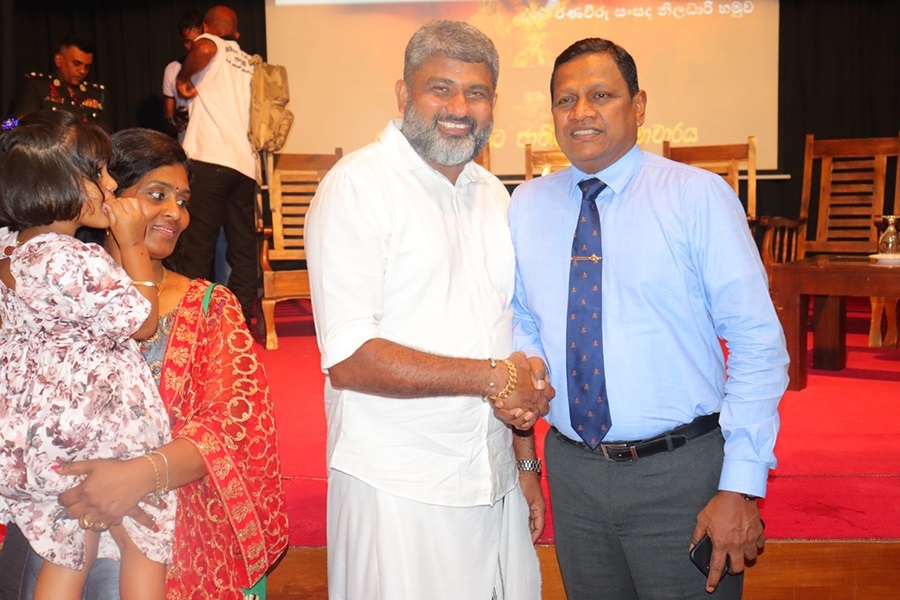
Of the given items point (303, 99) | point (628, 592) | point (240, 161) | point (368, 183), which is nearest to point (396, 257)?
point (368, 183)

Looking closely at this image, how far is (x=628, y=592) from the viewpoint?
1875 millimetres

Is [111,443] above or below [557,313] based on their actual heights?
below

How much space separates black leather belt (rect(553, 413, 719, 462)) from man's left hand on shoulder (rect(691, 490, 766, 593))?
0.12 meters

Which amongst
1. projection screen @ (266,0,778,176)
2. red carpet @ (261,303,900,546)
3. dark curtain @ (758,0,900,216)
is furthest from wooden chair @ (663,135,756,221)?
dark curtain @ (758,0,900,216)

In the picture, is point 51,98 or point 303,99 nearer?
point 51,98

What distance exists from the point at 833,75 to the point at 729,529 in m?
7.52

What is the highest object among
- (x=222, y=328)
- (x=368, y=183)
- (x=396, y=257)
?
(x=368, y=183)

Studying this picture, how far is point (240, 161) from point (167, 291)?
12.2 feet

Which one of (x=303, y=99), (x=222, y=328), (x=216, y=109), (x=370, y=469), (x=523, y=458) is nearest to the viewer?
(x=370, y=469)

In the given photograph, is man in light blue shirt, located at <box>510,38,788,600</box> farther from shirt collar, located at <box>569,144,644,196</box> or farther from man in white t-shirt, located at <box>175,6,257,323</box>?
man in white t-shirt, located at <box>175,6,257,323</box>

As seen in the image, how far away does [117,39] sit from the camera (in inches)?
335

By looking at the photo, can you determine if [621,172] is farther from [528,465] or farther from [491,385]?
[528,465]

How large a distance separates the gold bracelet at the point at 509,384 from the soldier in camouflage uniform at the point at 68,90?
4.55 metres

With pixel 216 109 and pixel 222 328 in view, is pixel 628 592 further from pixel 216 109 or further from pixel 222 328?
pixel 216 109
